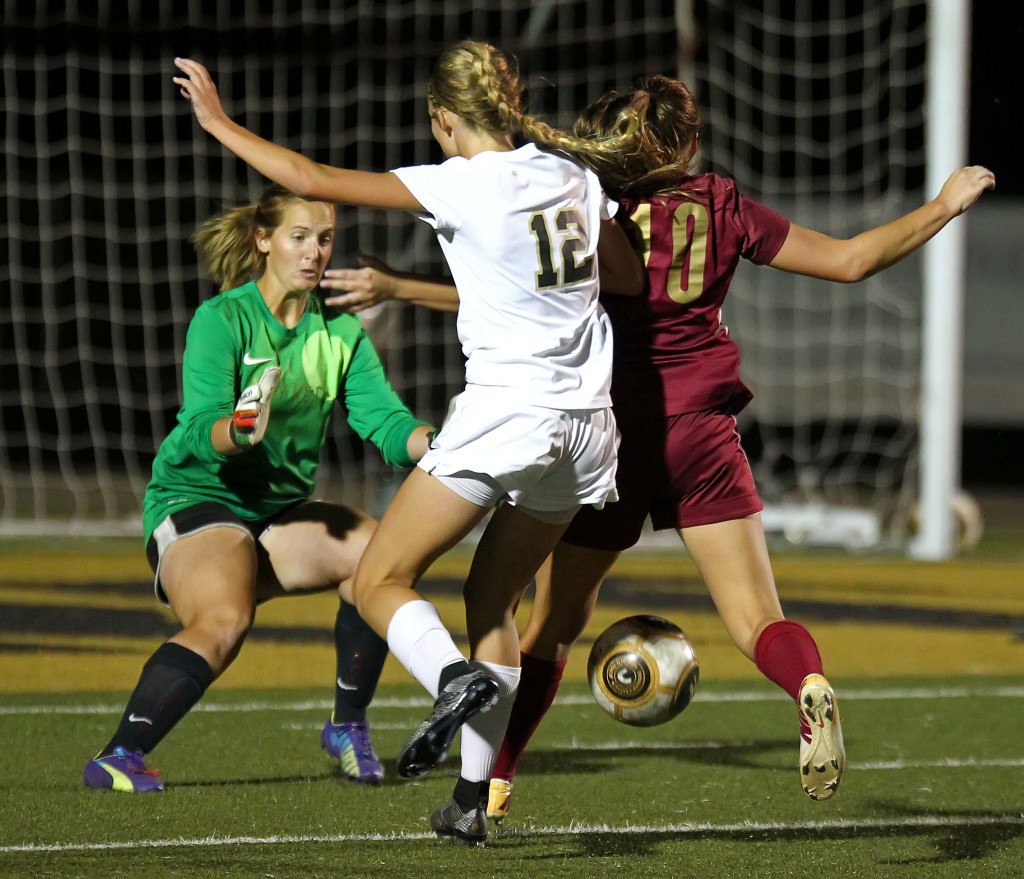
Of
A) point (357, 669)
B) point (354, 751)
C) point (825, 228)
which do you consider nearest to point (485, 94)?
point (357, 669)

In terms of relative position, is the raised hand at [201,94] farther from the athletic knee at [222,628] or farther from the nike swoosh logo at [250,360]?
the athletic knee at [222,628]

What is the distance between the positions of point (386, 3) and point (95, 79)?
334 cm

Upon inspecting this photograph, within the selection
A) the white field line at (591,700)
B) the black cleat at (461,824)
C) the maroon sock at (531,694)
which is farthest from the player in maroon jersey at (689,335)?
the white field line at (591,700)

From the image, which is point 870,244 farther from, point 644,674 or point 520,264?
point 644,674

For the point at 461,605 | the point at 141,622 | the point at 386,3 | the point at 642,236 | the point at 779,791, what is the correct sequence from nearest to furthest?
the point at 642,236 → the point at 779,791 → the point at 141,622 → the point at 461,605 → the point at 386,3

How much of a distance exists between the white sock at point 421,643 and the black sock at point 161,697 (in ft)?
2.93

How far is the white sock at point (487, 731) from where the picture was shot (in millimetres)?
3486

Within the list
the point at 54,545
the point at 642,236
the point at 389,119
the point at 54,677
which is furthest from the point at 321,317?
the point at 389,119

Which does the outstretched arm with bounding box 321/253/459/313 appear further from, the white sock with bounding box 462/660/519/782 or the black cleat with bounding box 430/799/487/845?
the black cleat with bounding box 430/799/487/845

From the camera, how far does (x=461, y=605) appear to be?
779 centimetres

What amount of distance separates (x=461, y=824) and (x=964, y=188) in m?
1.96

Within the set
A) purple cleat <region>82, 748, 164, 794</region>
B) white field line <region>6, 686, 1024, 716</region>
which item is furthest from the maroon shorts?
white field line <region>6, 686, 1024, 716</region>

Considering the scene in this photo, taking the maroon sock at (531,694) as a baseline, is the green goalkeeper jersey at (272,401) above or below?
above

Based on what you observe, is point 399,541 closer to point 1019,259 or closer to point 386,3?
point 1019,259
